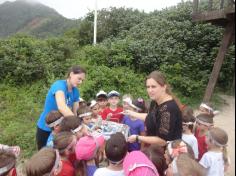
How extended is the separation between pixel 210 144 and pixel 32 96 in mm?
6571

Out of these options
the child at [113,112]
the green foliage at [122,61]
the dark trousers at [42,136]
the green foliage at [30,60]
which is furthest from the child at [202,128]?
the green foliage at [30,60]

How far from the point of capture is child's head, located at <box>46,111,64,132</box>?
10.7ft

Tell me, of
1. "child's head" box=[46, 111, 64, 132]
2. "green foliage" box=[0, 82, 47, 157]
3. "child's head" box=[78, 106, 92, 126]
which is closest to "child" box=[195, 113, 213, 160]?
"child's head" box=[78, 106, 92, 126]

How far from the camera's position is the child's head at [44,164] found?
7.64 feet

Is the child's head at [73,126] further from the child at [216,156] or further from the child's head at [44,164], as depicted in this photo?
the child at [216,156]

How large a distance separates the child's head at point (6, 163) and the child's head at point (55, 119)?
2.53 ft

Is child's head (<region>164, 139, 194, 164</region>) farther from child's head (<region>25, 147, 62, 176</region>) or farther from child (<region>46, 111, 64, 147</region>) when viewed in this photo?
child (<region>46, 111, 64, 147</region>)

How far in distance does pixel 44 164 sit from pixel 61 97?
1.04 meters

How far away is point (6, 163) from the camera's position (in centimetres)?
241

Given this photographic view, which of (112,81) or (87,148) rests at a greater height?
(87,148)

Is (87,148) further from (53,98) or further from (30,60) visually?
(30,60)

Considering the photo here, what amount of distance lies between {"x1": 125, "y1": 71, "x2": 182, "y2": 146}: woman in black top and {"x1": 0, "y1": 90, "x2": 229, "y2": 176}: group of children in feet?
0.27

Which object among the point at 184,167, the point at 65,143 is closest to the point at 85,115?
the point at 65,143

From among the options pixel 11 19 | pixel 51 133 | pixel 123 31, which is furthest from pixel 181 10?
pixel 11 19
